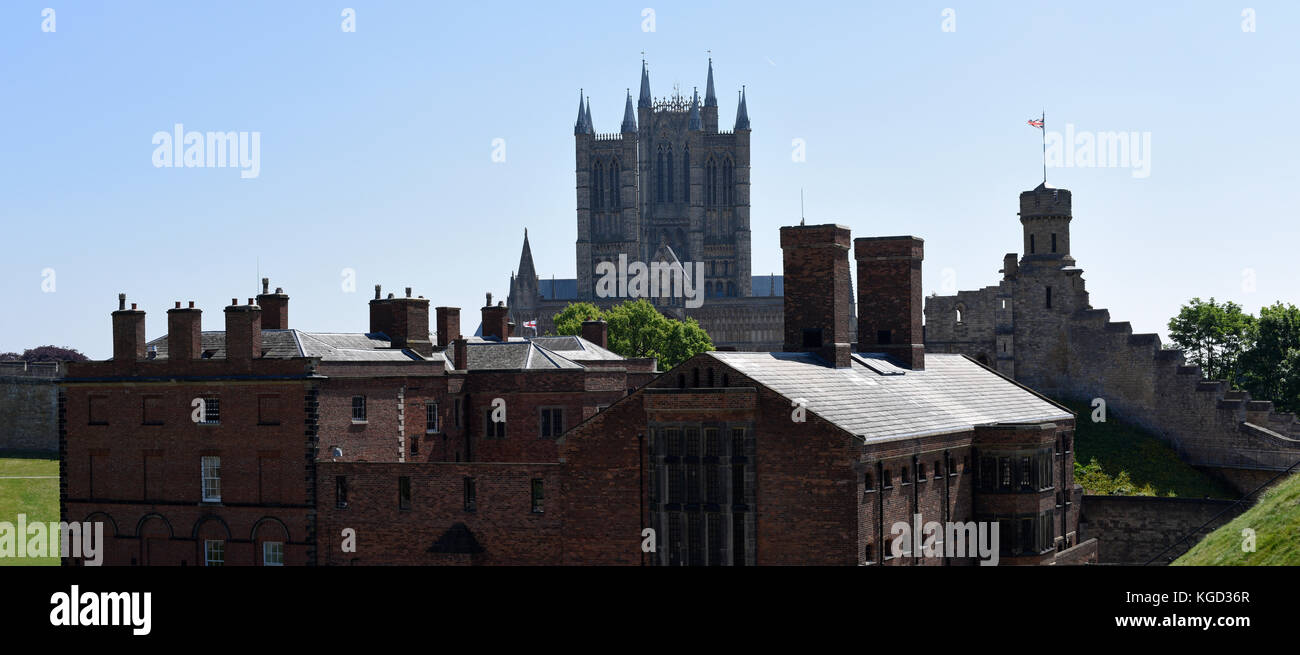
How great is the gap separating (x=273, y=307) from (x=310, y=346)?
4.33m

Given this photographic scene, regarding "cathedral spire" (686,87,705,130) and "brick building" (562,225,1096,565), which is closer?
"brick building" (562,225,1096,565)

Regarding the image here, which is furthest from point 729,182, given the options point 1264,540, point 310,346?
point 1264,540

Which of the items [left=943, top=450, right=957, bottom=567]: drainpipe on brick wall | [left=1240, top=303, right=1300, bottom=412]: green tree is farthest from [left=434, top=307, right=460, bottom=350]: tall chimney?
[left=1240, top=303, right=1300, bottom=412]: green tree

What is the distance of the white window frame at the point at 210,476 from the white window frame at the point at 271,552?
2713 millimetres

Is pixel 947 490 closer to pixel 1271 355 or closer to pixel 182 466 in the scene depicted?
pixel 182 466

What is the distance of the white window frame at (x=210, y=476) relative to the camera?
169 feet

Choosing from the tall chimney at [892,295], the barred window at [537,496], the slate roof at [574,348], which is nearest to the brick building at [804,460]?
the tall chimney at [892,295]

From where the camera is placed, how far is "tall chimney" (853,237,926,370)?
52.7 metres

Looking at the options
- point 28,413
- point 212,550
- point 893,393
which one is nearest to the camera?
point 893,393

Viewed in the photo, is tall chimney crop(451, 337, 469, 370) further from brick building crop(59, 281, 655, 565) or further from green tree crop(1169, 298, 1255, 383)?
green tree crop(1169, 298, 1255, 383)

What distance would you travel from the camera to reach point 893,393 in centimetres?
4591

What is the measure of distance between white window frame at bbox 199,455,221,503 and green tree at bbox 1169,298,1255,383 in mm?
62844

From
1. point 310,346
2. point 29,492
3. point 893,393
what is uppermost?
point 310,346
